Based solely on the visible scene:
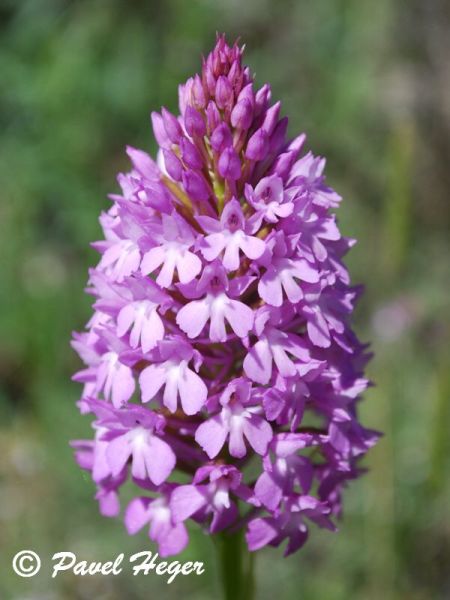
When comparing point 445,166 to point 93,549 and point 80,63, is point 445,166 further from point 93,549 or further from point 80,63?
point 93,549

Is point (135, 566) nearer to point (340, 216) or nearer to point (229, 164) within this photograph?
point (229, 164)

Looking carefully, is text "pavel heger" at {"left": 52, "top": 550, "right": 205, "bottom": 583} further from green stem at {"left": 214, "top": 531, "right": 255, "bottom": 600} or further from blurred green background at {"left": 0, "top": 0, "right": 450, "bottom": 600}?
blurred green background at {"left": 0, "top": 0, "right": 450, "bottom": 600}

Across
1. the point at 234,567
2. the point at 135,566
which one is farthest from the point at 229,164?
the point at 135,566

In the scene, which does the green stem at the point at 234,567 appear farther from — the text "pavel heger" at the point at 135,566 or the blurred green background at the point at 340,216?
the blurred green background at the point at 340,216

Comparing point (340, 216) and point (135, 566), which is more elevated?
point (340, 216)

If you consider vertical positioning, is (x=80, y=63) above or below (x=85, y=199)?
above

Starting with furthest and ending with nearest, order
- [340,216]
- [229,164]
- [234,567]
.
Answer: [340,216] < [234,567] < [229,164]

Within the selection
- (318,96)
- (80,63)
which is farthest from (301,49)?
(80,63)
